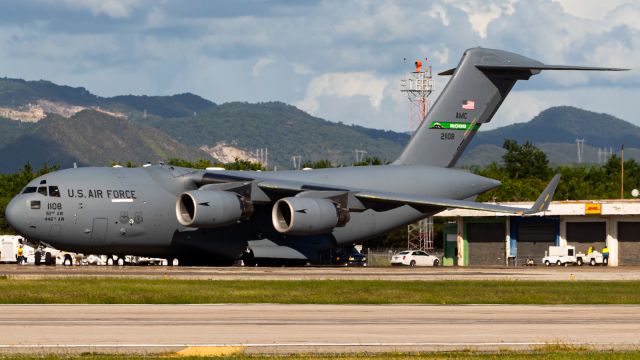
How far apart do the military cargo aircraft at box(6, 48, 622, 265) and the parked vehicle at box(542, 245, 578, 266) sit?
1828cm

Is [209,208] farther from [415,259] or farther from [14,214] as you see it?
[415,259]

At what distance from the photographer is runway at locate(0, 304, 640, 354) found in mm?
18484

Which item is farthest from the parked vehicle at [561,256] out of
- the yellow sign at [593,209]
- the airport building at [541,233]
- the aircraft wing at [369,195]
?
the aircraft wing at [369,195]

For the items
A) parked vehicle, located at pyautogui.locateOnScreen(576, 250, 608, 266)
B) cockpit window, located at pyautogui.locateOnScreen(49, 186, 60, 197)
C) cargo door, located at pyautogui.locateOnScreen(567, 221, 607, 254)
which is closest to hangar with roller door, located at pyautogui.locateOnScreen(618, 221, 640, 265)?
cargo door, located at pyautogui.locateOnScreen(567, 221, 607, 254)

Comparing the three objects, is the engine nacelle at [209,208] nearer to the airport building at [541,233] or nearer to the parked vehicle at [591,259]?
the airport building at [541,233]

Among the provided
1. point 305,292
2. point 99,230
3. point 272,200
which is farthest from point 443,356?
point 272,200

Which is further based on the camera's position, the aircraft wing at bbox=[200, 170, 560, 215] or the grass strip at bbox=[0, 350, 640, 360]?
the aircraft wing at bbox=[200, 170, 560, 215]

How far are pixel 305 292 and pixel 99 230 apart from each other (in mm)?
15413

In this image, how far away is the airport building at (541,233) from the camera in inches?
2822

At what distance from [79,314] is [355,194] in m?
25.0

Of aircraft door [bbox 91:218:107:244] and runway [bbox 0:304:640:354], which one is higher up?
aircraft door [bbox 91:218:107:244]

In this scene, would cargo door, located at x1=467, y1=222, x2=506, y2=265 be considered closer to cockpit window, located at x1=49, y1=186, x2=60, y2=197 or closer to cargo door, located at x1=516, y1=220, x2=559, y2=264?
cargo door, located at x1=516, y1=220, x2=559, y2=264

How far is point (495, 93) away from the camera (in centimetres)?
5475

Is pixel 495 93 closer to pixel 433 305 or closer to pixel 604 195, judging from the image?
pixel 433 305
